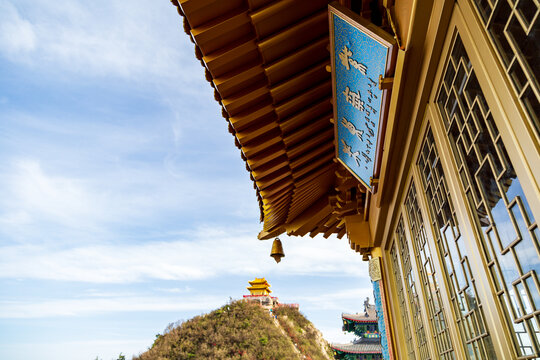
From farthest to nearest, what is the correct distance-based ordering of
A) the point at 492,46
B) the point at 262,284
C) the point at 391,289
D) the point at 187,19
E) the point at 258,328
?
the point at 262,284, the point at 258,328, the point at 391,289, the point at 187,19, the point at 492,46

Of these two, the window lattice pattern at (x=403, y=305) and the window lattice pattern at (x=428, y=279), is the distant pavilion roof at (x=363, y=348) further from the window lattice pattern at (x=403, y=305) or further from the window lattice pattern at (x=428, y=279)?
the window lattice pattern at (x=428, y=279)

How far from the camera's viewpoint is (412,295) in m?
2.96

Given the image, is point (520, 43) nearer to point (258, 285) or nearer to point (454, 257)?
point (454, 257)

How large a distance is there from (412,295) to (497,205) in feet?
6.12

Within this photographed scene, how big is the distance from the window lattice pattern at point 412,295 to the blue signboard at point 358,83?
0.70m

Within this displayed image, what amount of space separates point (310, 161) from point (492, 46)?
7.32 ft

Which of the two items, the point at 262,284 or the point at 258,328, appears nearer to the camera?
the point at 258,328

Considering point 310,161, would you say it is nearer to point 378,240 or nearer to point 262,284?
point 378,240

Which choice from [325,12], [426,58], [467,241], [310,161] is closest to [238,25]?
[325,12]

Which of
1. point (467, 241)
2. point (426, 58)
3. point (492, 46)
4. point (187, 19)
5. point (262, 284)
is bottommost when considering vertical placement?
Answer: point (467, 241)

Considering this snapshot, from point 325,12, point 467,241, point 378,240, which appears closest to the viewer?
point 467,241

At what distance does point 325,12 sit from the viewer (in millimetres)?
2072

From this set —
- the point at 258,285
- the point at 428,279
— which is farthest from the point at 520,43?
the point at 258,285

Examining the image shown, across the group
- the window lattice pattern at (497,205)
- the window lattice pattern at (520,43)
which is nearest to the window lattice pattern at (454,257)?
the window lattice pattern at (497,205)
